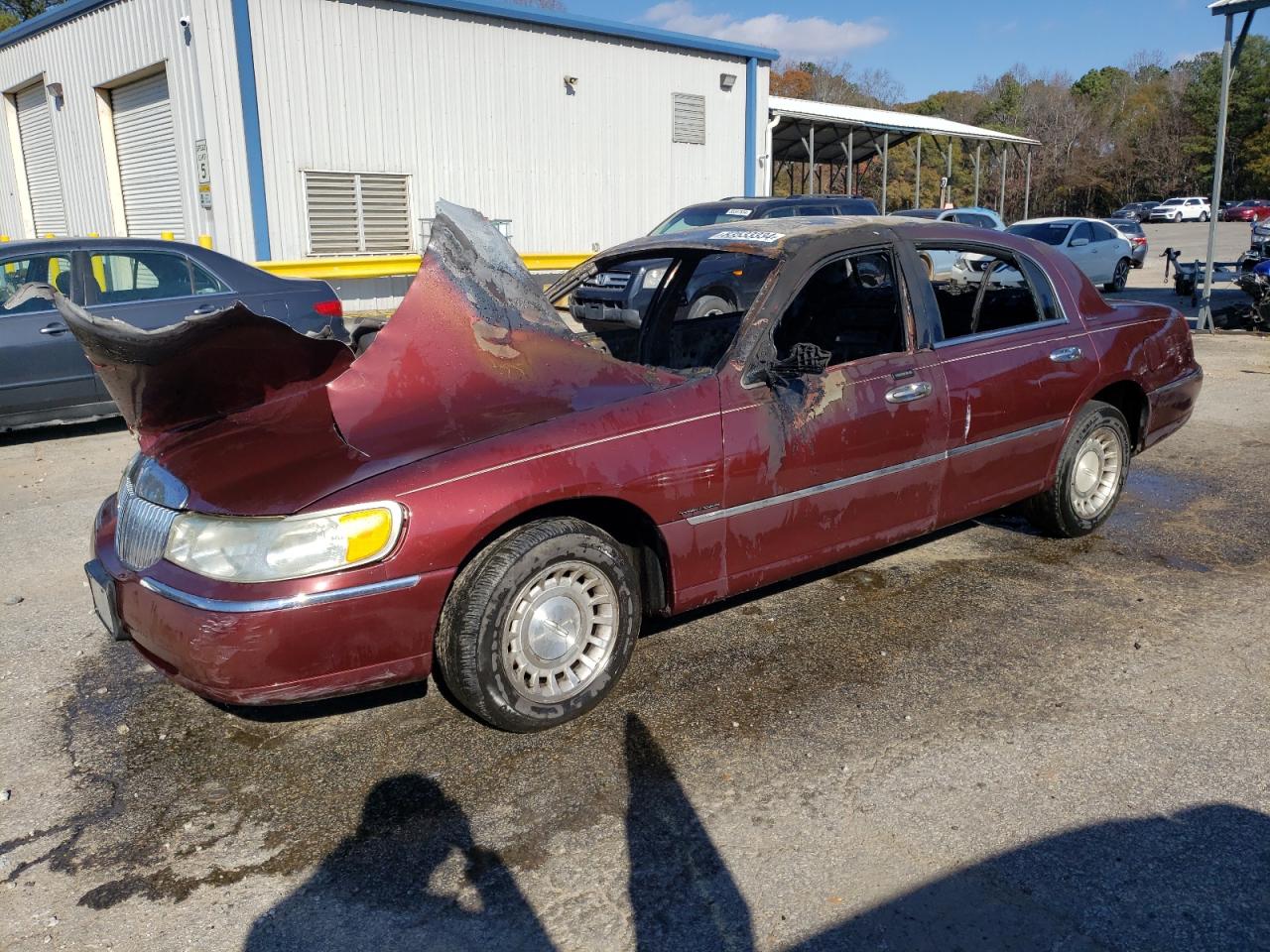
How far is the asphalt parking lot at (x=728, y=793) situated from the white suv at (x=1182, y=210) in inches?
2137

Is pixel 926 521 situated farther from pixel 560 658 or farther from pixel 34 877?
pixel 34 877

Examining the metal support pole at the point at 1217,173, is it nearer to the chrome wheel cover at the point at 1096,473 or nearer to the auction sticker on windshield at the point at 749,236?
the chrome wheel cover at the point at 1096,473

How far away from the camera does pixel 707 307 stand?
16.5 ft

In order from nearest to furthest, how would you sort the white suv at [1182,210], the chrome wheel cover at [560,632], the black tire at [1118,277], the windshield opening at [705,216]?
the chrome wheel cover at [560,632] → the windshield opening at [705,216] → the black tire at [1118,277] → the white suv at [1182,210]

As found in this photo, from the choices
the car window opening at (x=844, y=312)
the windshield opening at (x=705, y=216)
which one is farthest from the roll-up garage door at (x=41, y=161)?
the car window opening at (x=844, y=312)

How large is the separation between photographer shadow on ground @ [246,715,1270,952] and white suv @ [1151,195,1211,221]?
56429 mm

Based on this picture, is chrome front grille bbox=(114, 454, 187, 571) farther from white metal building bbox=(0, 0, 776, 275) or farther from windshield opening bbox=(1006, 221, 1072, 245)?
windshield opening bbox=(1006, 221, 1072, 245)

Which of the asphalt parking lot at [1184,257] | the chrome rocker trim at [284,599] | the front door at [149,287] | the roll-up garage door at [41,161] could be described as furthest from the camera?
the roll-up garage door at [41,161]

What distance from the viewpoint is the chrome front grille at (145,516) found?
3.22 metres

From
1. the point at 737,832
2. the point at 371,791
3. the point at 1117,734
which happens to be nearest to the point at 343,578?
the point at 371,791

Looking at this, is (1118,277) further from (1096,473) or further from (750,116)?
(1096,473)

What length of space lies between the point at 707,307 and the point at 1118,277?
56.6 ft

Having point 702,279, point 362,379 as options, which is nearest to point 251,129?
point 702,279

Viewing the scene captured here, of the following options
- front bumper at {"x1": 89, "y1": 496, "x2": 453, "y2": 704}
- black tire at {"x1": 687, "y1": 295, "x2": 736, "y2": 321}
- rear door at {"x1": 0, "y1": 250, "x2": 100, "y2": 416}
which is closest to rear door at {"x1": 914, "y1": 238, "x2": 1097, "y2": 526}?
black tire at {"x1": 687, "y1": 295, "x2": 736, "y2": 321}
